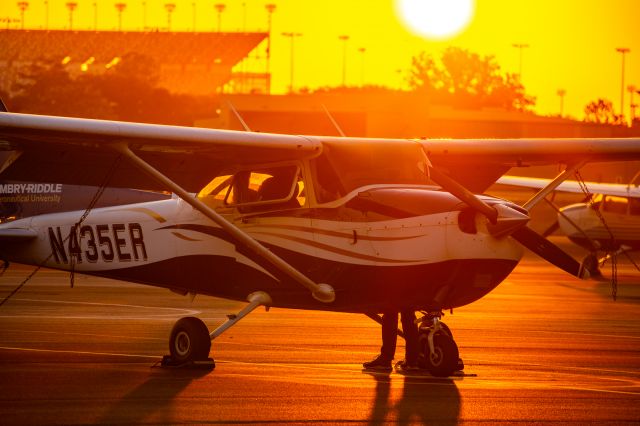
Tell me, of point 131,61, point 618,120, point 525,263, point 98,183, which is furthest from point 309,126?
point 98,183

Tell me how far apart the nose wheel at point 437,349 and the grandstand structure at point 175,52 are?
124840mm

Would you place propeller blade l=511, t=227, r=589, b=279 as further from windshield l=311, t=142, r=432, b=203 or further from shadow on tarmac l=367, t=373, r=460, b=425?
shadow on tarmac l=367, t=373, r=460, b=425

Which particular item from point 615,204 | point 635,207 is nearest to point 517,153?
point 635,207

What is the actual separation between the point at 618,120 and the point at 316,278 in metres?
101

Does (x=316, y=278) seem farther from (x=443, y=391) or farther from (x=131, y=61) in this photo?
(x=131, y=61)

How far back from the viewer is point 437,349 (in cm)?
1343

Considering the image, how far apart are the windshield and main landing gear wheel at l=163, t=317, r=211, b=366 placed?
1.79 metres

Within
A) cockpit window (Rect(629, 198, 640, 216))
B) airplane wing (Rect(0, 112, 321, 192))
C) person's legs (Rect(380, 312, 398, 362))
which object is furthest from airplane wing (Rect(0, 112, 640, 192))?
cockpit window (Rect(629, 198, 640, 216))

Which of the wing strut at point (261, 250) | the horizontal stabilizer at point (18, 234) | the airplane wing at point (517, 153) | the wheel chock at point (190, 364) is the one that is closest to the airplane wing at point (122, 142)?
the wing strut at point (261, 250)

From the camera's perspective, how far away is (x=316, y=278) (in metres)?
14.0

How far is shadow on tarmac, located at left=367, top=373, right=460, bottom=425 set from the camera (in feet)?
36.3

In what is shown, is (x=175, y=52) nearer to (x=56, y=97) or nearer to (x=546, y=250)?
(x=56, y=97)

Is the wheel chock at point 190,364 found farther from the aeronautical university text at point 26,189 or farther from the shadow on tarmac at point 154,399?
the aeronautical university text at point 26,189

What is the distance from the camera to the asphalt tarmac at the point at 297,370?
11.3m
